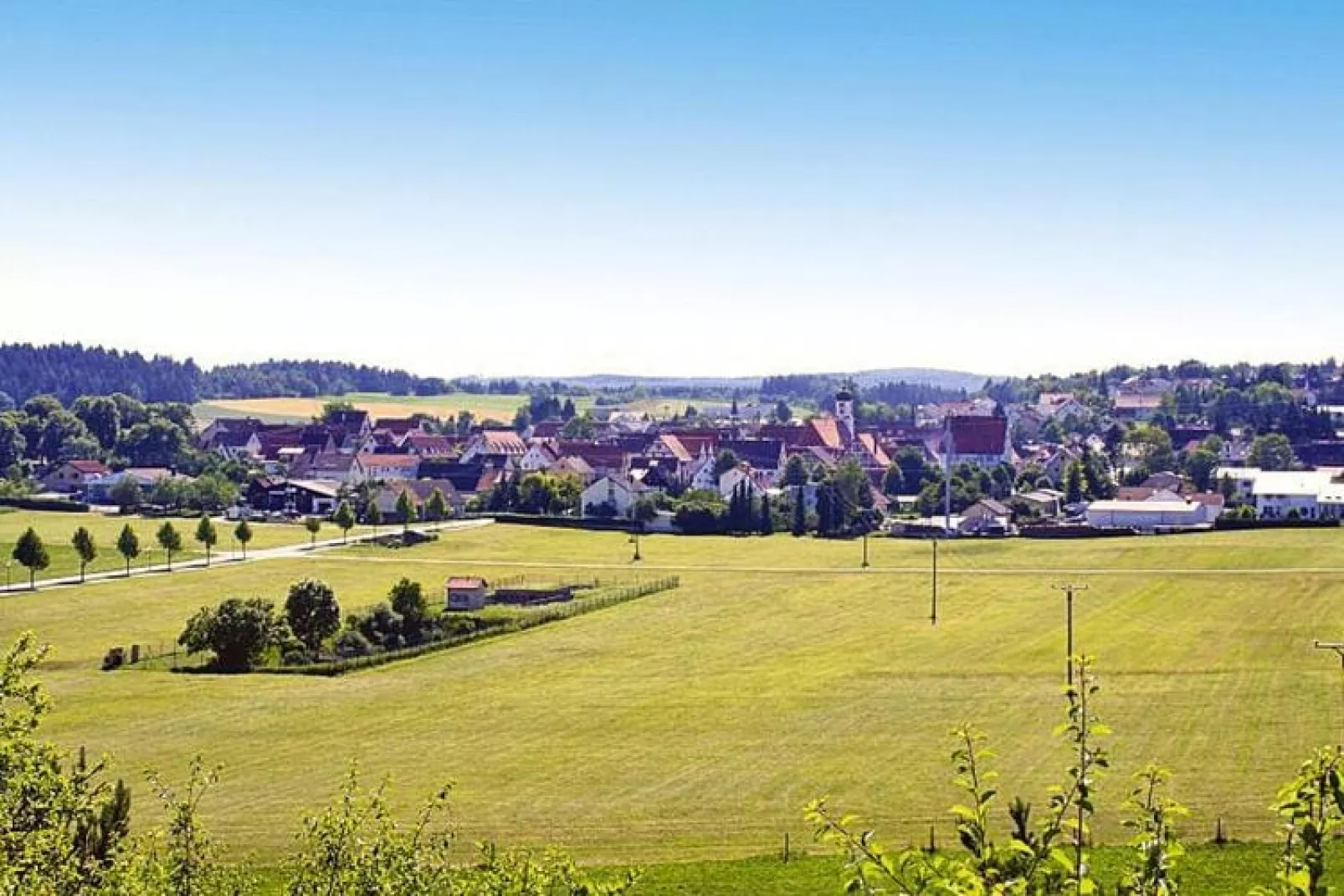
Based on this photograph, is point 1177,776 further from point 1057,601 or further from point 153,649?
point 153,649

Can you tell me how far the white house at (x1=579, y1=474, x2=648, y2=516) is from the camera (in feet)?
288

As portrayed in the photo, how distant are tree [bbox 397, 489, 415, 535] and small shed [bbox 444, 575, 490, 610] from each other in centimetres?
2418

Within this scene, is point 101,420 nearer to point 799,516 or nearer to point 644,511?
point 644,511

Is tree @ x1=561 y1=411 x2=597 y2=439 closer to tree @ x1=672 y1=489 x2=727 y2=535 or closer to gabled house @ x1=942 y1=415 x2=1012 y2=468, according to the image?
gabled house @ x1=942 y1=415 x2=1012 y2=468

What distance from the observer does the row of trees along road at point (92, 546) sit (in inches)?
2154

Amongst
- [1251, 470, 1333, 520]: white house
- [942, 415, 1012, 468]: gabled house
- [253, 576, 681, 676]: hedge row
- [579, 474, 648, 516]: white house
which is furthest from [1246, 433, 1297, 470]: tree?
[253, 576, 681, 676]: hedge row

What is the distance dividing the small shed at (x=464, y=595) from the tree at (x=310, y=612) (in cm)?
861

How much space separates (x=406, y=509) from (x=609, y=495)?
13.5 m

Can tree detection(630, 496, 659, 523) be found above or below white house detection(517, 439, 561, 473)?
below

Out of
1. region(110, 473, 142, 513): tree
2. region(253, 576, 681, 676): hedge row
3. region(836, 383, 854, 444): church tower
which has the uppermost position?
region(836, 383, 854, 444): church tower

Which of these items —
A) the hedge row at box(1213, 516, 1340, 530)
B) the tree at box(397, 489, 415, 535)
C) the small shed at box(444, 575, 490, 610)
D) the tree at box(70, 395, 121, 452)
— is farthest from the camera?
the tree at box(70, 395, 121, 452)

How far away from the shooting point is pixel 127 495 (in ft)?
295

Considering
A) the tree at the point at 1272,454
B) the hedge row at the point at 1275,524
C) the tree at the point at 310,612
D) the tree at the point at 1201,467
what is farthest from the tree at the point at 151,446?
the tree at the point at 1272,454

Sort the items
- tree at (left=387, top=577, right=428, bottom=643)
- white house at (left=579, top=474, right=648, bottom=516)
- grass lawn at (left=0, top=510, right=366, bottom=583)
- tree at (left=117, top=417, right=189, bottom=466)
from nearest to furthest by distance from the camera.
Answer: tree at (left=387, top=577, right=428, bottom=643) → grass lawn at (left=0, top=510, right=366, bottom=583) → white house at (left=579, top=474, right=648, bottom=516) → tree at (left=117, top=417, right=189, bottom=466)
